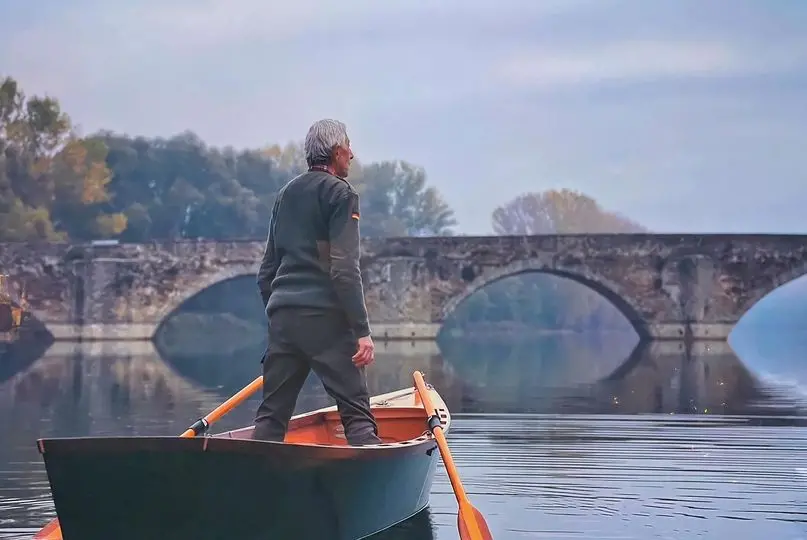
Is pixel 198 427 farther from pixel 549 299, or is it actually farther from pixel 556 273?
pixel 549 299

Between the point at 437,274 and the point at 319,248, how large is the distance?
25014 mm

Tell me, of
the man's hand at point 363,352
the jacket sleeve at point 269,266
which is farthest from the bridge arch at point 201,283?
the man's hand at point 363,352

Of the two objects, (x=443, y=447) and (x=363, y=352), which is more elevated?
(x=363, y=352)

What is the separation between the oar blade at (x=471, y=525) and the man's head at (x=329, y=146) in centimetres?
148

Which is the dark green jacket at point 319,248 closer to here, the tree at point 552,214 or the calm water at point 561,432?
the calm water at point 561,432

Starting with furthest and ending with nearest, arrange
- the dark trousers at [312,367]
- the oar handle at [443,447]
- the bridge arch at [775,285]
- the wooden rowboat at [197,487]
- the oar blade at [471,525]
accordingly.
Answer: the bridge arch at [775,285] → the dark trousers at [312,367] → the oar handle at [443,447] → the oar blade at [471,525] → the wooden rowboat at [197,487]

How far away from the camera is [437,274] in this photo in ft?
98.3

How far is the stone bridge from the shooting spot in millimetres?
29484

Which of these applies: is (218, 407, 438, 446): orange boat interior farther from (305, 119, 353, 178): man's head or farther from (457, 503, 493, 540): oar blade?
(305, 119, 353, 178): man's head

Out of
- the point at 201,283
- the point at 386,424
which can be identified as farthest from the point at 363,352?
the point at 201,283

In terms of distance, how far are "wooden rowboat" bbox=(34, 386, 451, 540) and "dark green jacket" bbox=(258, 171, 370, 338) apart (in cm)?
64

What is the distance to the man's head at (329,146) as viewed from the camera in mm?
5039

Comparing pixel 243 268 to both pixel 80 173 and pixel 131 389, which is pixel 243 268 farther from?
pixel 131 389

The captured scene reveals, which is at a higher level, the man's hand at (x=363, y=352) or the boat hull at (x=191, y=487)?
the man's hand at (x=363, y=352)
